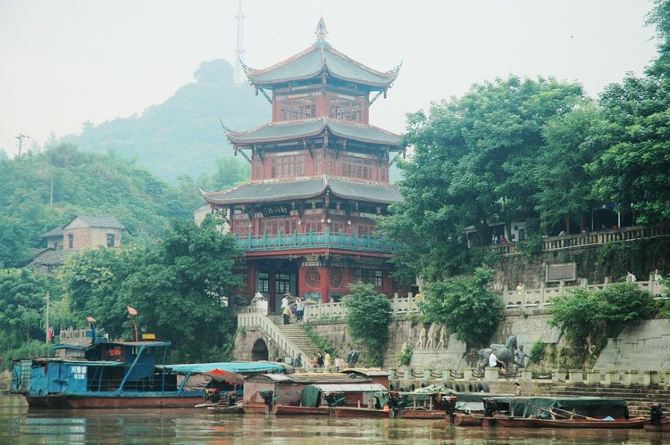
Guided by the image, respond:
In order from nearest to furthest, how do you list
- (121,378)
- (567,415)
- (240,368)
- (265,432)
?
1. (265,432)
2. (567,415)
3. (240,368)
4. (121,378)

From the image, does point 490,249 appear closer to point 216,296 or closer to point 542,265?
point 542,265

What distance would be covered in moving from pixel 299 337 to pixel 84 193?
6705cm

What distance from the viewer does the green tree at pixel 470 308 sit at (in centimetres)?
5278

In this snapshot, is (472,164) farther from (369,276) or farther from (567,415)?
(567,415)

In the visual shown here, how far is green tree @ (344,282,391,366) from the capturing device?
5959 cm

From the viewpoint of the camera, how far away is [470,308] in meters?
52.8

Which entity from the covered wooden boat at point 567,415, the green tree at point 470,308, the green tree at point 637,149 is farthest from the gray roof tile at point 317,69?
the covered wooden boat at point 567,415

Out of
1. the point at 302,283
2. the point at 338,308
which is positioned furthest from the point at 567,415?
the point at 302,283

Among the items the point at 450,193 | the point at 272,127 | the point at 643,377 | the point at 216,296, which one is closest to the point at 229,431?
the point at 643,377

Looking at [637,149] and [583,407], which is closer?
[583,407]

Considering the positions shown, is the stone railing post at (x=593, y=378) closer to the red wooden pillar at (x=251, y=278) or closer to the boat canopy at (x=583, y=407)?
the boat canopy at (x=583, y=407)

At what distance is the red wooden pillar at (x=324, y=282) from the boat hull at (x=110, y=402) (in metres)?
15.8

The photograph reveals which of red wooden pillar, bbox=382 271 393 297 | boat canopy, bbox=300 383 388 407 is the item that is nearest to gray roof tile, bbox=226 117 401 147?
red wooden pillar, bbox=382 271 393 297

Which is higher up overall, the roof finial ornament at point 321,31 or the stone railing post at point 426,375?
the roof finial ornament at point 321,31
